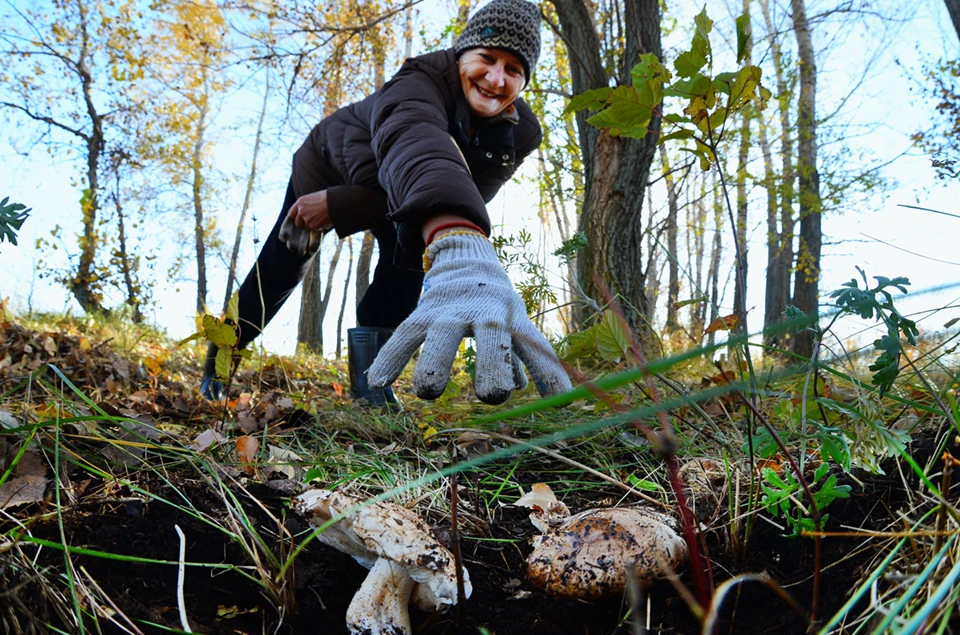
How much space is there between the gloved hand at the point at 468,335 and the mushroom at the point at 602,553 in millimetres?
443

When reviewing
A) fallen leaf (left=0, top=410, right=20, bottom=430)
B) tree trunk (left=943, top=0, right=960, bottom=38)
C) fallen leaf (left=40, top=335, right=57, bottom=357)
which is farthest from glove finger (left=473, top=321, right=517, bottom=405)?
tree trunk (left=943, top=0, right=960, bottom=38)

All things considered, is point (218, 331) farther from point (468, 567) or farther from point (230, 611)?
point (468, 567)

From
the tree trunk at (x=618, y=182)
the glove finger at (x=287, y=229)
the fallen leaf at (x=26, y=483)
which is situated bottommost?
the fallen leaf at (x=26, y=483)

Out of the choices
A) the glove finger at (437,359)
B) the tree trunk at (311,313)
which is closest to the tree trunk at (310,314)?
the tree trunk at (311,313)

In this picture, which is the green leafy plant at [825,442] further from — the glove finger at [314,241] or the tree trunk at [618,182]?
the tree trunk at [618,182]

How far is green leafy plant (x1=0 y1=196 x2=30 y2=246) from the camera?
120 centimetres

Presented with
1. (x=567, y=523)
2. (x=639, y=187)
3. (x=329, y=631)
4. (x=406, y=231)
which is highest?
(x=639, y=187)

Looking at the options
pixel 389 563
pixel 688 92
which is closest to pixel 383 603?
pixel 389 563

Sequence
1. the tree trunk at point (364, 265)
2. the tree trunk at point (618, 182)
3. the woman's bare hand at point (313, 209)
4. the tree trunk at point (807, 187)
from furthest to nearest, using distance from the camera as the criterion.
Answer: the tree trunk at point (364, 265)
the tree trunk at point (807, 187)
the tree trunk at point (618, 182)
the woman's bare hand at point (313, 209)

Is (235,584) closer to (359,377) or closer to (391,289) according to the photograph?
(359,377)

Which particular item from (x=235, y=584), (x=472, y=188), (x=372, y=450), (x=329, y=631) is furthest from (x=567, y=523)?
(x=472, y=188)

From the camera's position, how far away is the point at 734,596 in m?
0.96

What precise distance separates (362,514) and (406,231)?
1259 mm

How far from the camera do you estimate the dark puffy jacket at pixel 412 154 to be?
1.95 m
